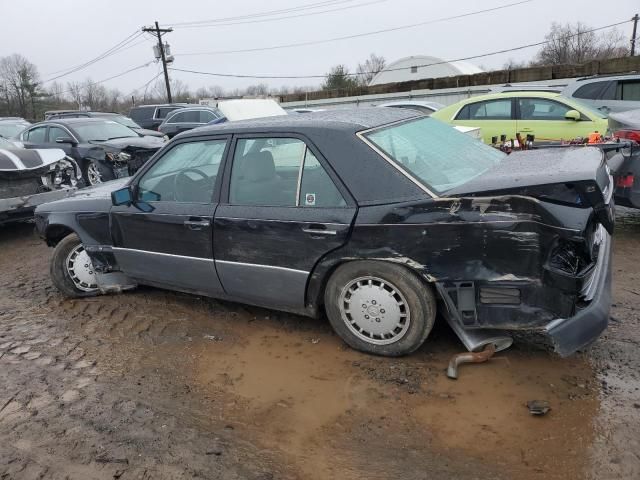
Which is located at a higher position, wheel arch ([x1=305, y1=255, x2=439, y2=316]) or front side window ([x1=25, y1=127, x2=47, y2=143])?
front side window ([x1=25, y1=127, x2=47, y2=143])

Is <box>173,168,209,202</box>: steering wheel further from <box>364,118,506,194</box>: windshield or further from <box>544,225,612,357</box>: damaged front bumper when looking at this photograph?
<box>544,225,612,357</box>: damaged front bumper

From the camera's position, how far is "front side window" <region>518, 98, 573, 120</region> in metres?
8.29

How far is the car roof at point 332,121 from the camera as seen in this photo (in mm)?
3443

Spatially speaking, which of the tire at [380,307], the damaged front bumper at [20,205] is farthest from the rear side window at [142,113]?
the tire at [380,307]

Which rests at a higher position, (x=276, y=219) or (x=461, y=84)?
(x=461, y=84)

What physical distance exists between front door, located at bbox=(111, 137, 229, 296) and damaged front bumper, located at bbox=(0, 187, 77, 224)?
3438 millimetres

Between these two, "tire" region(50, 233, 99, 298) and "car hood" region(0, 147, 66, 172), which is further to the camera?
"car hood" region(0, 147, 66, 172)

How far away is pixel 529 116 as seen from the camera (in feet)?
28.1

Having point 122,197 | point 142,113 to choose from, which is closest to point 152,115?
point 142,113

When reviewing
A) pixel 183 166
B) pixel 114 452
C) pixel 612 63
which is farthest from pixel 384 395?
pixel 612 63

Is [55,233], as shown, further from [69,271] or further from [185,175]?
[185,175]

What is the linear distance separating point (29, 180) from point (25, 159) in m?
0.31

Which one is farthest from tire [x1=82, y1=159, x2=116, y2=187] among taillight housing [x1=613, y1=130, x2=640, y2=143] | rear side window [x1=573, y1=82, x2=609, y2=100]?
rear side window [x1=573, y1=82, x2=609, y2=100]

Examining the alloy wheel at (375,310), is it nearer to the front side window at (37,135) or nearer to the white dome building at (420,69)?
the front side window at (37,135)
